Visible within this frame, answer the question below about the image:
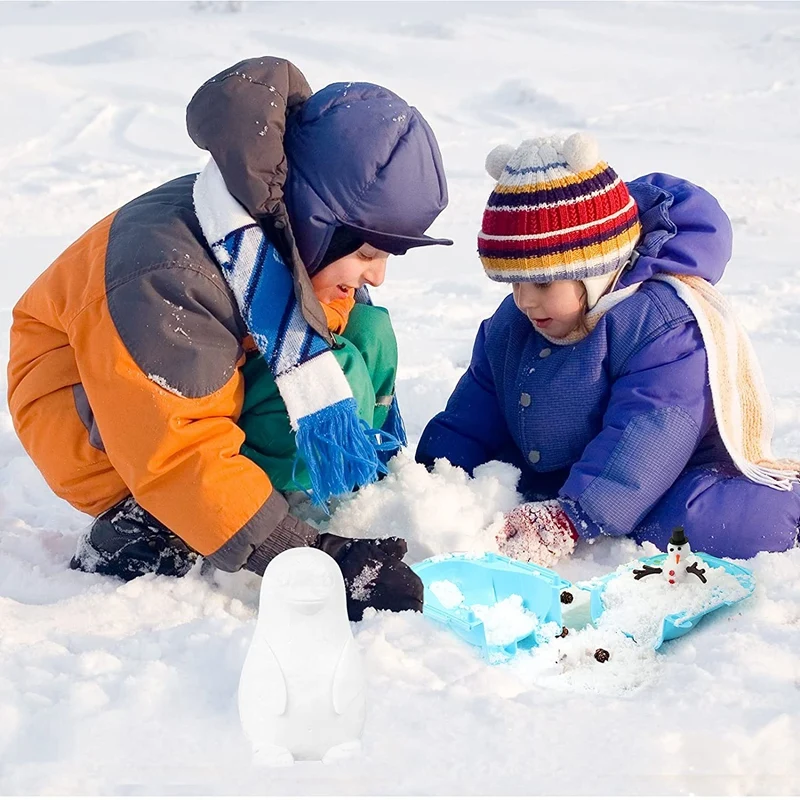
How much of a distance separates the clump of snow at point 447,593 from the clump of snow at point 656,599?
26 centimetres

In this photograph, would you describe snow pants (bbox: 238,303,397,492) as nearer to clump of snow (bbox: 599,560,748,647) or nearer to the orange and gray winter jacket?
the orange and gray winter jacket

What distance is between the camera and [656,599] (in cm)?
195

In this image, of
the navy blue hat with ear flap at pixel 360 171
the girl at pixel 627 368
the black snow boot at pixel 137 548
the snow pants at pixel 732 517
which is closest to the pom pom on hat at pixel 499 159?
the girl at pixel 627 368

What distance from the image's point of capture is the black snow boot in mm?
2109

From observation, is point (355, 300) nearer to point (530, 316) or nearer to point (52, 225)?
point (530, 316)

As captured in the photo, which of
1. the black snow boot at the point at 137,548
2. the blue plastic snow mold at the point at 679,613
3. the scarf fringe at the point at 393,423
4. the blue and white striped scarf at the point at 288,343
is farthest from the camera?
the scarf fringe at the point at 393,423

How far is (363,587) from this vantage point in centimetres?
189

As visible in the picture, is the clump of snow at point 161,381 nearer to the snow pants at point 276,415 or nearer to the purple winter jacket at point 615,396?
the snow pants at point 276,415

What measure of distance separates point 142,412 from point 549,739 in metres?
0.90

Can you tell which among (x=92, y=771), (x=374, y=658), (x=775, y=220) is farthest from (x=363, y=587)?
(x=775, y=220)

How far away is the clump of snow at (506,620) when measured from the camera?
189 centimetres

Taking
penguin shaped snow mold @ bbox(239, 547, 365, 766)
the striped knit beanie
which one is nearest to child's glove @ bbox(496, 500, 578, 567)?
the striped knit beanie

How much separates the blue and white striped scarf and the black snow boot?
32 centimetres

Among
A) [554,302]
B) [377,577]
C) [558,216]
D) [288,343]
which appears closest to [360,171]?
[288,343]
